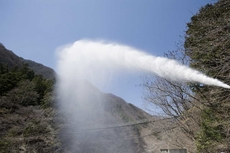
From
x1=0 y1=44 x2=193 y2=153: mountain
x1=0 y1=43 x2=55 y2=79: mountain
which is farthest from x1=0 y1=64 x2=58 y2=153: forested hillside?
x1=0 y1=43 x2=55 y2=79: mountain

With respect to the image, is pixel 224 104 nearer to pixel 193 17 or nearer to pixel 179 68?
pixel 179 68

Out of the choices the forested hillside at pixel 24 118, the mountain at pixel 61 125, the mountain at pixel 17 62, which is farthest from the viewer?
the mountain at pixel 17 62

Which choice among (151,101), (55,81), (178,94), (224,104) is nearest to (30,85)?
(55,81)

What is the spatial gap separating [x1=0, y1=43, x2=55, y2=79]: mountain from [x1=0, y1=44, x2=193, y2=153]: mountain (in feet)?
3.82

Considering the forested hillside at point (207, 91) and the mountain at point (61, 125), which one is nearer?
the forested hillside at point (207, 91)

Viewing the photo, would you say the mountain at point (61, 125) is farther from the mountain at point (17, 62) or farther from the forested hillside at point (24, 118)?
the mountain at point (17, 62)

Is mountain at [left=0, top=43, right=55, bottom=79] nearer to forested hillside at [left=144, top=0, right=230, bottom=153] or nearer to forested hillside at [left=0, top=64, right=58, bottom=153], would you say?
forested hillside at [left=0, top=64, right=58, bottom=153]

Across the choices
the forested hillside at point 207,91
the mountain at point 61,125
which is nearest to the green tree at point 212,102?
the forested hillside at point 207,91

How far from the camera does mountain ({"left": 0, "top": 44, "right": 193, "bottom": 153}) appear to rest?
1543 centimetres

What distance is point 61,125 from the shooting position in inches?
920

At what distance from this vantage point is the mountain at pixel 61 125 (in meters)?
15.4

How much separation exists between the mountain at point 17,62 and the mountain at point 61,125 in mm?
1163

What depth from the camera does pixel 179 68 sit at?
382 inches

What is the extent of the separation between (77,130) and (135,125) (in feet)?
37.7
